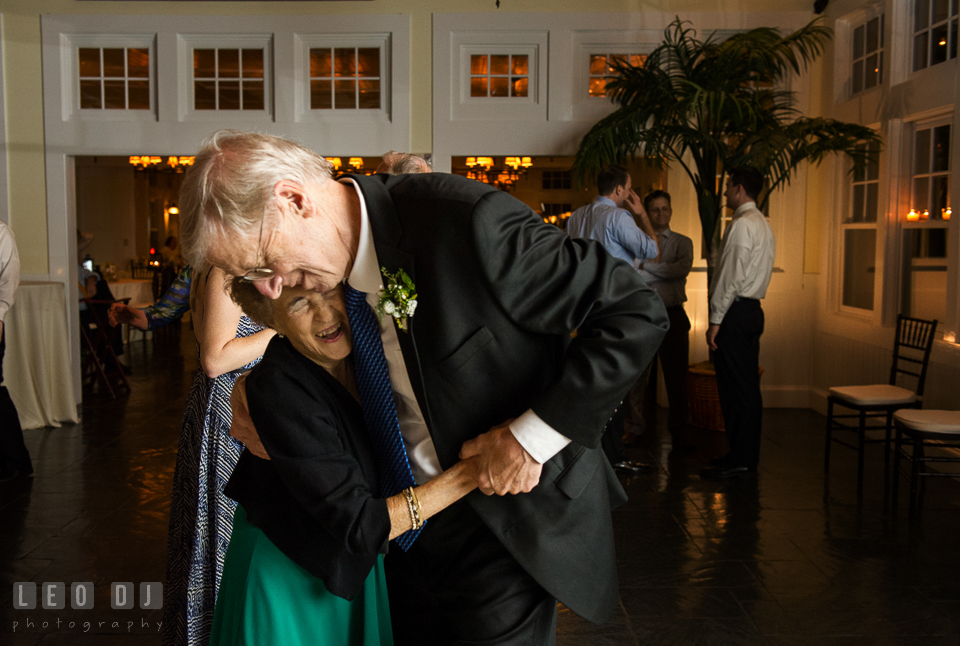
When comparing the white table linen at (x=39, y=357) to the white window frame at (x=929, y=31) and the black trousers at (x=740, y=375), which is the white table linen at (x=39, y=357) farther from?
the white window frame at (x=929, y=31)

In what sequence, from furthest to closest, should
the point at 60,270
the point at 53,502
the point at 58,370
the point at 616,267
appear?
the point at 60,270 → the point at 58,370 → the point at 53,502 → the point at 616,267

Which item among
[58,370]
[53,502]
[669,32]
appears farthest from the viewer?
[669,32]

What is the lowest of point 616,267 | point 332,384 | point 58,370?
point 58,370

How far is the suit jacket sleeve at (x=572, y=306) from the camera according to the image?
139cm

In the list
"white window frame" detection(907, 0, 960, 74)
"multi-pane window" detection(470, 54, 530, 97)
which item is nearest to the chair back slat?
"white window frame" detection(907, 0, 960, 74)

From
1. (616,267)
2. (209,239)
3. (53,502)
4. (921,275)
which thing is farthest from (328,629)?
(921,275)

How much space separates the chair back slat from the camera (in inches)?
193

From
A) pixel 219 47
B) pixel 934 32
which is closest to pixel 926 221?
pixel 934 32

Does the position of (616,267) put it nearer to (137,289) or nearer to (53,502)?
(53,502)

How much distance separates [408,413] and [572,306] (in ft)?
1.42

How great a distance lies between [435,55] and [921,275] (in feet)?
14.3

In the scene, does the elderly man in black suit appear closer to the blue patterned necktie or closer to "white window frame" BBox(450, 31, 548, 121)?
the blue patterned necktie

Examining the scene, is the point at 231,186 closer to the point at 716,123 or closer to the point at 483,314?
the point at 483,314

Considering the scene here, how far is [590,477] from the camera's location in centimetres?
162
